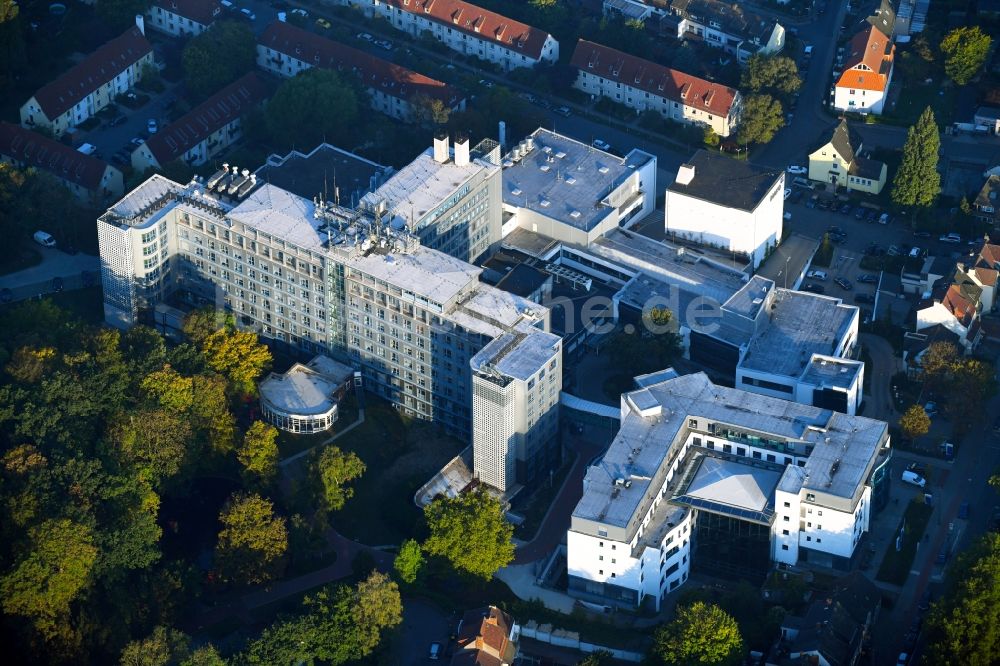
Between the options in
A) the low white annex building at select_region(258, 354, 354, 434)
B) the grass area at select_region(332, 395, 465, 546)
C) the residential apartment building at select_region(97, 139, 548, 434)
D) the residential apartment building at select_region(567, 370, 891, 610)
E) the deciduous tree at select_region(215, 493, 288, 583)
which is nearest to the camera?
the residential apartment building at select_region(567, 370, 891, 610)

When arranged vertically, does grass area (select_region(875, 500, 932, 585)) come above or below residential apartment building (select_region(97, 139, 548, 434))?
below

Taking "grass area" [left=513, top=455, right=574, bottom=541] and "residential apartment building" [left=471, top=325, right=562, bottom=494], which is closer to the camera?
"residential apartment building" [left=471, top=325, right=562, bottom=494]

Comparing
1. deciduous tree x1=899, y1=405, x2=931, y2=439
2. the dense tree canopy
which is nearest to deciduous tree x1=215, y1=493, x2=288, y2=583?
the dense tree canopy

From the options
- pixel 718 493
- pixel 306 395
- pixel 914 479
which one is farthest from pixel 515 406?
pixel 914 479

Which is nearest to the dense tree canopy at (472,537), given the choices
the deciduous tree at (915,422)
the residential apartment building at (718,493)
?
the residential apartment building at (718,493)

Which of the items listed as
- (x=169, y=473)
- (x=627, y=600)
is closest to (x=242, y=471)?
(x=169, y=473)

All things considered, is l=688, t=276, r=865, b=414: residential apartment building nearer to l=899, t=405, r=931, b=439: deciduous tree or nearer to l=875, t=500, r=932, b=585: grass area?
l=899, t=405, r=931, b=439: deciduous tree

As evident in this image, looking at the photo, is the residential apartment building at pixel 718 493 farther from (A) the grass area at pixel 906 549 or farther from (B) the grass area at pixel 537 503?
(B) the grass area at pixel 537 503
